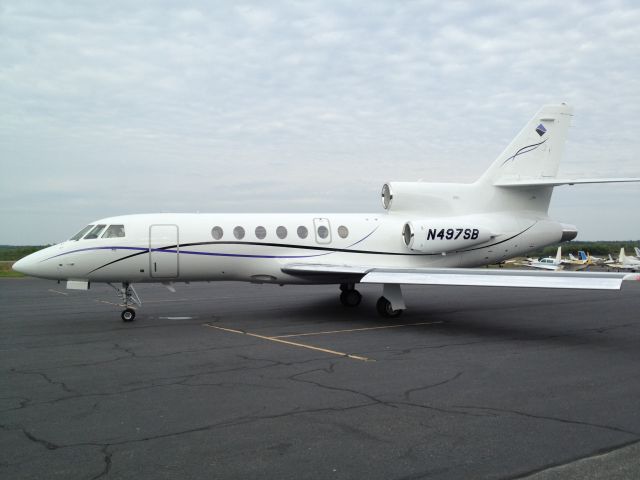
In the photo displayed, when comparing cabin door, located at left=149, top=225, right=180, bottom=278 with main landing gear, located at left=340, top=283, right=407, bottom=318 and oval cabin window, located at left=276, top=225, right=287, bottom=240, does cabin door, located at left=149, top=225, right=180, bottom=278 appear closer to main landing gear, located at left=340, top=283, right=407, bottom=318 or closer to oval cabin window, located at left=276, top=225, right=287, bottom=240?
oval cabin window, located at left=276, top=225, right=287, bottom=240

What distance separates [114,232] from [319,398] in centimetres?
970

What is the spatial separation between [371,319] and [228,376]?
7.28 metres

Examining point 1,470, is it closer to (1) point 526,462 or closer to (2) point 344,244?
(1) point 526,462

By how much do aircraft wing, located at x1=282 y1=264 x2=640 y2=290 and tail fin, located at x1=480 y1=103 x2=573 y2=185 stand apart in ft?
16.9

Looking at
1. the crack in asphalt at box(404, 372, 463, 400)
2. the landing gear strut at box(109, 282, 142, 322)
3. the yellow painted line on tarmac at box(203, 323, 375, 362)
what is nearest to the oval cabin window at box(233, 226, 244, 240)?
the yellow painted line on tarmac at box(203, 323, 375, 362)

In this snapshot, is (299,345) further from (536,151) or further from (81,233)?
(536,151)

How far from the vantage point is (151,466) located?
5.09m

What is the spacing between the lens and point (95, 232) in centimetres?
1491

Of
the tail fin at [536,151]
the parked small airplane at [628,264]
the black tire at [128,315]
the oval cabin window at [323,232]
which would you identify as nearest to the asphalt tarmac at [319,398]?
the black tire at [128,315]

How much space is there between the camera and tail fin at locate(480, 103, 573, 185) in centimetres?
1756

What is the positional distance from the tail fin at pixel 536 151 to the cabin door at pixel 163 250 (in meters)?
9.95

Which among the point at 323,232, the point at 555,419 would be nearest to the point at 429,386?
the point at 555,419

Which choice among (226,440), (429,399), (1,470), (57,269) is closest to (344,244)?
(57,269)

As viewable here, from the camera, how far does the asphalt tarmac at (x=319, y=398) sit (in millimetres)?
5195
